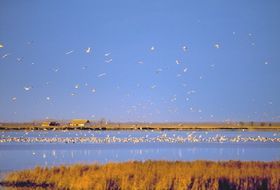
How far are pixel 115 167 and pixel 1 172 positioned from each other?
11.6m

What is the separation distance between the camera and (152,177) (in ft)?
90.9

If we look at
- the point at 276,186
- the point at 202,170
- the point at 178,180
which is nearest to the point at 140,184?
the point at 178,180

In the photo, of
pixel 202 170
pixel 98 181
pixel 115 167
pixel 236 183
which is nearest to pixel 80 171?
pixel 115 167

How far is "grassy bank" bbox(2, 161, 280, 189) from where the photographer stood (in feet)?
89.0

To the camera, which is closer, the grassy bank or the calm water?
the grassy bank

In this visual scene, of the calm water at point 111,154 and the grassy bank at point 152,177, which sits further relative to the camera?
the calm water at point 111,154

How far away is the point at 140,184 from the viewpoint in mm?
27172

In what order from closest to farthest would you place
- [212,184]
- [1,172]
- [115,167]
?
1. [212,184]
2. [115,167]
3. [1,172]

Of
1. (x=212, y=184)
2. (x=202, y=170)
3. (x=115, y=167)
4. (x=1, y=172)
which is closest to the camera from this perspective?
Answer: (x=212, y=184)

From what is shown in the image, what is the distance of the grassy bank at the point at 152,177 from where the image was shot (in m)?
27.1

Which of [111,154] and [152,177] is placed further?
[111,154]

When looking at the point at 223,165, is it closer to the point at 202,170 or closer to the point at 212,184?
the point at 202,170

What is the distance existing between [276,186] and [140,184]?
5.85 m

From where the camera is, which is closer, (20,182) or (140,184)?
(140,184)
